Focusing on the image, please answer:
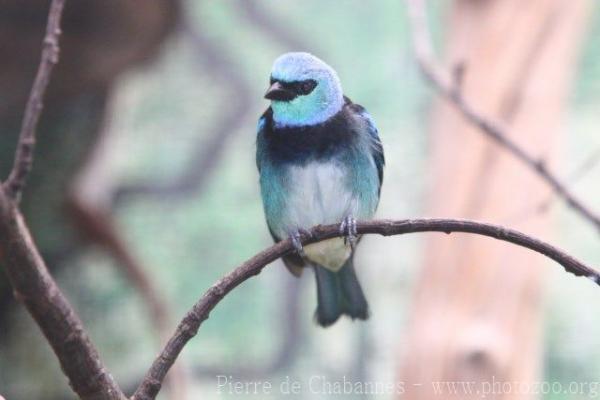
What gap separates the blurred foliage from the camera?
2961mm

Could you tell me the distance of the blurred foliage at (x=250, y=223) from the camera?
117 inches

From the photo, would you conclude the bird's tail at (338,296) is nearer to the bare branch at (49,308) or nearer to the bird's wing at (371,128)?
the bird's wing at (371,128)

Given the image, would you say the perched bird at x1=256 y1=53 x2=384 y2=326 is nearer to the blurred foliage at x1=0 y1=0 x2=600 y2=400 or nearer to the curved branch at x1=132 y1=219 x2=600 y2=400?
the curved branch at x1=132 y1=219 x2=600 y2=400

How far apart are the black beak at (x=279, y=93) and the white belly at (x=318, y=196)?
0.12 m

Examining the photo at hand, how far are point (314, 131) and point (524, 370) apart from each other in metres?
1.06

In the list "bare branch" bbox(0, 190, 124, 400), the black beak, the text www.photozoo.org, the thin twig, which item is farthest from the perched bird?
the text www.photozoo.org

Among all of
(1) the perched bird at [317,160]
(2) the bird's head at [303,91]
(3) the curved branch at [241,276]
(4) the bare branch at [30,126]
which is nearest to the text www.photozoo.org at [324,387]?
(1) the perched bird at [317,160]

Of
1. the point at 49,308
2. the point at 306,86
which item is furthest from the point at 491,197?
the point at 49,308

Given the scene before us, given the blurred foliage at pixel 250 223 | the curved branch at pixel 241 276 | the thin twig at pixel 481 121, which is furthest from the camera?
the blurred foliage at pixel 250 223

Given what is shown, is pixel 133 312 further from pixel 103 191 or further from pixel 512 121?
pixel 512 121

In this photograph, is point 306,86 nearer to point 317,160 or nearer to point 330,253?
point 317,160

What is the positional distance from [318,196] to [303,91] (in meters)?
0.18

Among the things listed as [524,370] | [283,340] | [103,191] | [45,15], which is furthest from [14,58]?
[524,370]

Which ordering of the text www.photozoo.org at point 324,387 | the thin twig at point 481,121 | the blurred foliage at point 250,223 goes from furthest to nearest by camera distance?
the blurred foliage at point 250,223 < the text www.photozoo.org at point 324,387 < the thin twig at point 481,121
